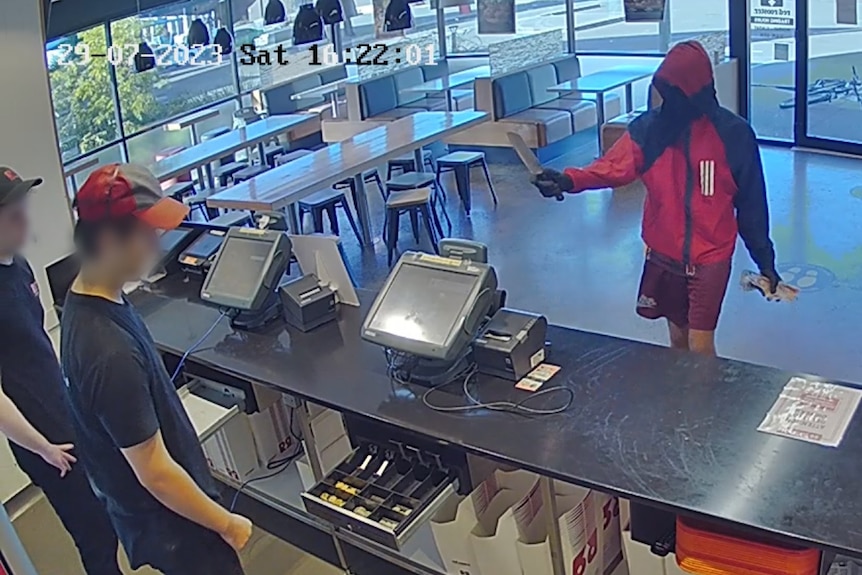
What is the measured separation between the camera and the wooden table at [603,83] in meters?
8.10

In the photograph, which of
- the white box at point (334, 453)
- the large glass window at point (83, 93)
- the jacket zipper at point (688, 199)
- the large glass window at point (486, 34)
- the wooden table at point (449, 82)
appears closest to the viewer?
the white box at point (334, 453)

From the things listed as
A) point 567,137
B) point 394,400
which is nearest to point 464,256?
point 394,400

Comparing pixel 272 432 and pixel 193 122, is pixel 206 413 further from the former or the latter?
pixel 193 122

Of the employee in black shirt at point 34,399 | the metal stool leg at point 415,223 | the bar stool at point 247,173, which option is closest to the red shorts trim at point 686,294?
the employee in black shirt at point 34,399

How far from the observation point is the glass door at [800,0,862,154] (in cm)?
730

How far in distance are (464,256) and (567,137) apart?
6019 mm

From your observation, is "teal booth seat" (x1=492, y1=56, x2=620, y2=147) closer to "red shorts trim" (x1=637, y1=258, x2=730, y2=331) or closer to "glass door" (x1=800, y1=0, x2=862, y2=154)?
"glass door" (x1=800, y1=0, x2=862, y2=154)

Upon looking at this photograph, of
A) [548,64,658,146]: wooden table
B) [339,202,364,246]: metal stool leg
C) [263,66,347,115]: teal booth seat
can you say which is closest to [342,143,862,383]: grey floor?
[339,202,364,246]: metal stool leg

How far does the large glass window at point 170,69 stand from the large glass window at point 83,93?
6.4 inches

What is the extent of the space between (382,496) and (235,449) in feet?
3.09

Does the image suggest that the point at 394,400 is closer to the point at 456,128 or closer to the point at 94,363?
the point at 94,363

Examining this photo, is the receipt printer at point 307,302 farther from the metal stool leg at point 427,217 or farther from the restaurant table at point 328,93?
the restaurant table at point 328,93

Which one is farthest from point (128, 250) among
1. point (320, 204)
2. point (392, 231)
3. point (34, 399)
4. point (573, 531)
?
point (320, 204)
